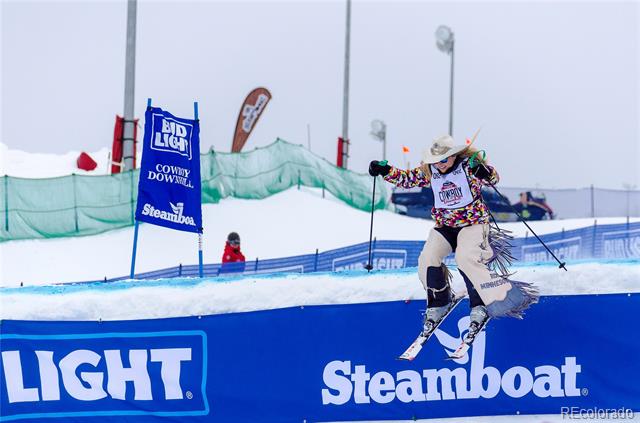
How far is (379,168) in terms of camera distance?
6.41m

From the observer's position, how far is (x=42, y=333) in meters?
6.39

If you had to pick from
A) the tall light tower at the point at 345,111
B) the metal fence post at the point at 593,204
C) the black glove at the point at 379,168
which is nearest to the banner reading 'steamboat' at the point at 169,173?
the black glove at the point at 379,168

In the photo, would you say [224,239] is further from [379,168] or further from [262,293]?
[379,168]

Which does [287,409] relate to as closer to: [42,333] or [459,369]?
[459,369]

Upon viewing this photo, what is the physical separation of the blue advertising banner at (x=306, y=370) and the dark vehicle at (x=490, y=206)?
24144 millimetres

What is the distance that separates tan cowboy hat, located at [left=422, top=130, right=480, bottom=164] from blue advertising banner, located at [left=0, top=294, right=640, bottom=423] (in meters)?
1.16

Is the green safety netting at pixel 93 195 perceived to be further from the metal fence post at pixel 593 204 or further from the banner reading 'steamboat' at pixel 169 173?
the metal fence post at pixel 593 204

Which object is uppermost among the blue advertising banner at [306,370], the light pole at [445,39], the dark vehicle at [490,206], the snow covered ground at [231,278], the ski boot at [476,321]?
the light pole at [445,39]

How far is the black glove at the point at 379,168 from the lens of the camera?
6.39m

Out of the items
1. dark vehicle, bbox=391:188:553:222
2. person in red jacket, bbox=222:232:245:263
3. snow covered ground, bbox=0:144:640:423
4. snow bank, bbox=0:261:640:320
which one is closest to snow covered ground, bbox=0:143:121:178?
snow covered ground, bbox=0:144:640:423

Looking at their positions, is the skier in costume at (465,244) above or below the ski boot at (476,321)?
above

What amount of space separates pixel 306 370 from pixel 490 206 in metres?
25.2

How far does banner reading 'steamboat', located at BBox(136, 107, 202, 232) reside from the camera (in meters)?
9.02

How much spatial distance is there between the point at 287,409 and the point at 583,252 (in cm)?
1333
